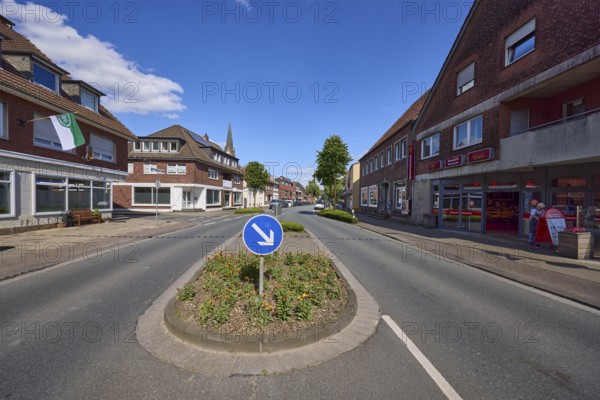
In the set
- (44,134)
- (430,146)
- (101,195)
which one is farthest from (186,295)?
(430,146)

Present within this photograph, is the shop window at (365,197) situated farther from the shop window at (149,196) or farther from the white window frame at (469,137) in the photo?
the shop window at (149,196)

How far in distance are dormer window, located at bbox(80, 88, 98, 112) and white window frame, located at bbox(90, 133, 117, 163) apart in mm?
2125

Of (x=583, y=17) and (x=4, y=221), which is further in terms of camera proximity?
(x=4, y=221)

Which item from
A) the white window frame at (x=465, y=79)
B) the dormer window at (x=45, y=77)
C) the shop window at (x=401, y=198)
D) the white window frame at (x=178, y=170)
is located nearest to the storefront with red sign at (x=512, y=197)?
the shop window at (x=401, y=198)

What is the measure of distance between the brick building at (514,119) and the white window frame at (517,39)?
0.14 ft

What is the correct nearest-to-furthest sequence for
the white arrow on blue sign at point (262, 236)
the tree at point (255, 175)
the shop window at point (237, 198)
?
the white arrow on blue sign at point (262, 236), the tree at point (255, 175), the shop window at point (237, 198)

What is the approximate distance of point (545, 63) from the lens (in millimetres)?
9773

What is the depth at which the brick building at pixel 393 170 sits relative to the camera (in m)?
19.9

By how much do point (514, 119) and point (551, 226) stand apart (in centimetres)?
560

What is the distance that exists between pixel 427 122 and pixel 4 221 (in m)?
23.2

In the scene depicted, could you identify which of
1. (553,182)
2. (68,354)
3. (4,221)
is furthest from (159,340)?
(553,182)

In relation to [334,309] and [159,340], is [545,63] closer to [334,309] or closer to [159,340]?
[334,309]

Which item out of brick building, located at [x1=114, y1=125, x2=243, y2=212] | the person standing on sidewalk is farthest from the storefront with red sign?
brick building, located at [x1=114, y1=125, x2=243, y2=212]

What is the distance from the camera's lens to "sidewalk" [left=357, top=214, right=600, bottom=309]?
5383 mm
